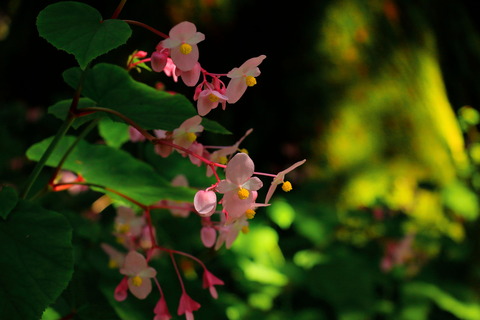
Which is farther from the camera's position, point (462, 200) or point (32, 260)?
point (462, 200)

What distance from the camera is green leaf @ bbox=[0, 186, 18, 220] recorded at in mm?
638

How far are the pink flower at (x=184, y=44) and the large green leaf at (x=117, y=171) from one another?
0.23m

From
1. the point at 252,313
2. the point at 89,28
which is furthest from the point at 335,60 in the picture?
the point at 89,28

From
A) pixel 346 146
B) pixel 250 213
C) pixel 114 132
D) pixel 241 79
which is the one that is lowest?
pixel 346 146

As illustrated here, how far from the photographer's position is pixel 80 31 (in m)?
0.62

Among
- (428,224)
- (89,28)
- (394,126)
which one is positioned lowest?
(428,224)

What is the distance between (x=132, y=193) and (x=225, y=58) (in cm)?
173

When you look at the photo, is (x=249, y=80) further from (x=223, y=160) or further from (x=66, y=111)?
(x=66, y=111)

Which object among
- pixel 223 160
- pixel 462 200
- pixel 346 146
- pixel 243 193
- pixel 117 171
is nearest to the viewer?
pixel 243 193

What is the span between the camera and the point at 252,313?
1486mm

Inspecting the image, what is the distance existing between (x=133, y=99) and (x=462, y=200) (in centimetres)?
170

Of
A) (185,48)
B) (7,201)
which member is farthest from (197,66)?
(7,201)

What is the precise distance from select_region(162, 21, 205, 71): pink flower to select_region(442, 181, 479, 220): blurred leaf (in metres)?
1.73

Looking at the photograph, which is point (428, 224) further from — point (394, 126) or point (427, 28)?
point (427, 28)
